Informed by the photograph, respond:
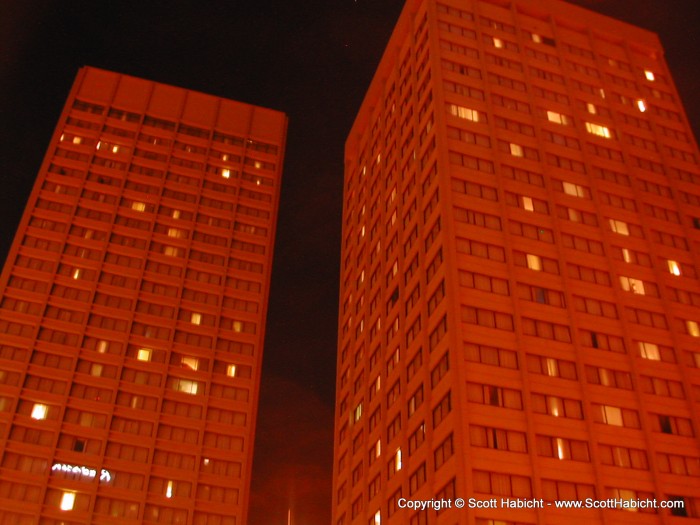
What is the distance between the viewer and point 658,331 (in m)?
72.8

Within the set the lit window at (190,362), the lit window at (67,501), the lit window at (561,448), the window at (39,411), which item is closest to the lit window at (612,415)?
the lit window at (561,448)

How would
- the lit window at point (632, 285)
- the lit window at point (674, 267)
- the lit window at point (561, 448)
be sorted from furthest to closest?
the lit window at point (674, 267), the lit window at point (632, 285), the lit window at point (561, 448)

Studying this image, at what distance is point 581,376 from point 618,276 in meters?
14.1

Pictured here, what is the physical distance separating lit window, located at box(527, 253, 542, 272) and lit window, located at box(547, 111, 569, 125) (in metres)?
20.3

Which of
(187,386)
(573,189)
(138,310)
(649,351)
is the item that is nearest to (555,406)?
(649,351)

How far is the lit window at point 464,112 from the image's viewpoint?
261 feet

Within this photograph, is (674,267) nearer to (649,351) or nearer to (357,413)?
(649,351)

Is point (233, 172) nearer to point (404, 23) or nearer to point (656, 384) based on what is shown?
point (404, 23)

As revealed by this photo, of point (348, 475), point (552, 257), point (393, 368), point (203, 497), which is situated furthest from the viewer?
point (203, 497)

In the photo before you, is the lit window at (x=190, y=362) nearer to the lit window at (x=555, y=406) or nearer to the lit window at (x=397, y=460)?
the lit window at (x=397, y=460)

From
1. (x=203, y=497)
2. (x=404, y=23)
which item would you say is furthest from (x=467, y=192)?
(x=203, y=497)

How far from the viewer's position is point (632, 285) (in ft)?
246

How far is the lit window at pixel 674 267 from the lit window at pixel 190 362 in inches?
2385

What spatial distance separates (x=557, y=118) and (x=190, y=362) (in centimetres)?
5662
